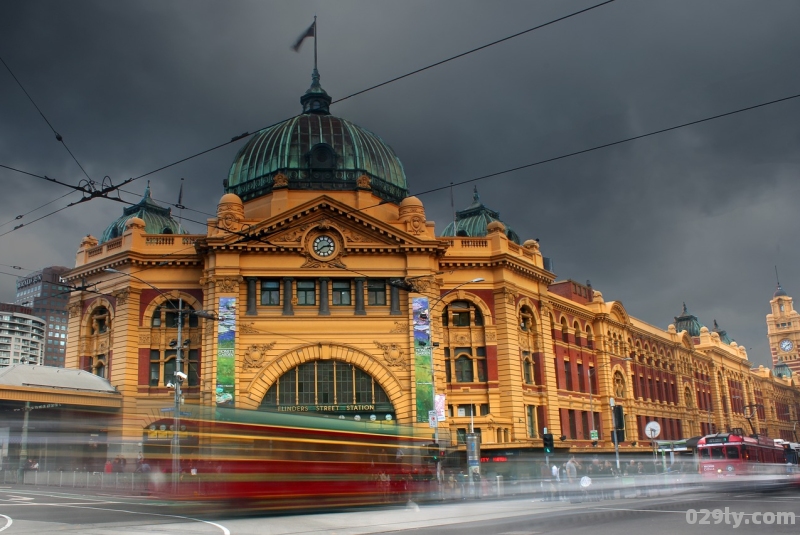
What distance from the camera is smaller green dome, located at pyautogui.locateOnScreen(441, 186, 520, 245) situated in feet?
218

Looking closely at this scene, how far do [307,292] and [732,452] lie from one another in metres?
27.8

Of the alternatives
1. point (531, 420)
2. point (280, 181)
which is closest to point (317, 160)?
point (280, 181)

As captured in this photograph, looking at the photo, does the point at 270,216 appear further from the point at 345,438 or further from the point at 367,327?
the point at 345,438

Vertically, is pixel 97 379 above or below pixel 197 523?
above

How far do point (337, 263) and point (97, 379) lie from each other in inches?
635

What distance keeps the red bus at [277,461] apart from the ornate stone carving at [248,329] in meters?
24.5

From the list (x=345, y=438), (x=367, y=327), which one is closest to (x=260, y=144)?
(x=367, y=327)

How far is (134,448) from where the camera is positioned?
21.1 meters

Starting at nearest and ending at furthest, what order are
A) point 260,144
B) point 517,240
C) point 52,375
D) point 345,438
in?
point 345,438 → point 52,375 → point 260,144 → point 517,240

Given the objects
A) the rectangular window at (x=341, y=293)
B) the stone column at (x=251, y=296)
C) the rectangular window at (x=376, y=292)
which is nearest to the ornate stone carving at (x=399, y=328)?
the rectangular window at (x=376, y=292)

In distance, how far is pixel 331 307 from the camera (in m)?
49.6

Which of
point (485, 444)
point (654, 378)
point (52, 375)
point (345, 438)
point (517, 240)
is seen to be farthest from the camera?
point (654, 378)

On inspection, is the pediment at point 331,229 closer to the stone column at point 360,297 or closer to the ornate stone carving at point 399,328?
the stone column at point 360,297

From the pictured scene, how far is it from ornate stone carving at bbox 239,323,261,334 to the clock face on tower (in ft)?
20.1
